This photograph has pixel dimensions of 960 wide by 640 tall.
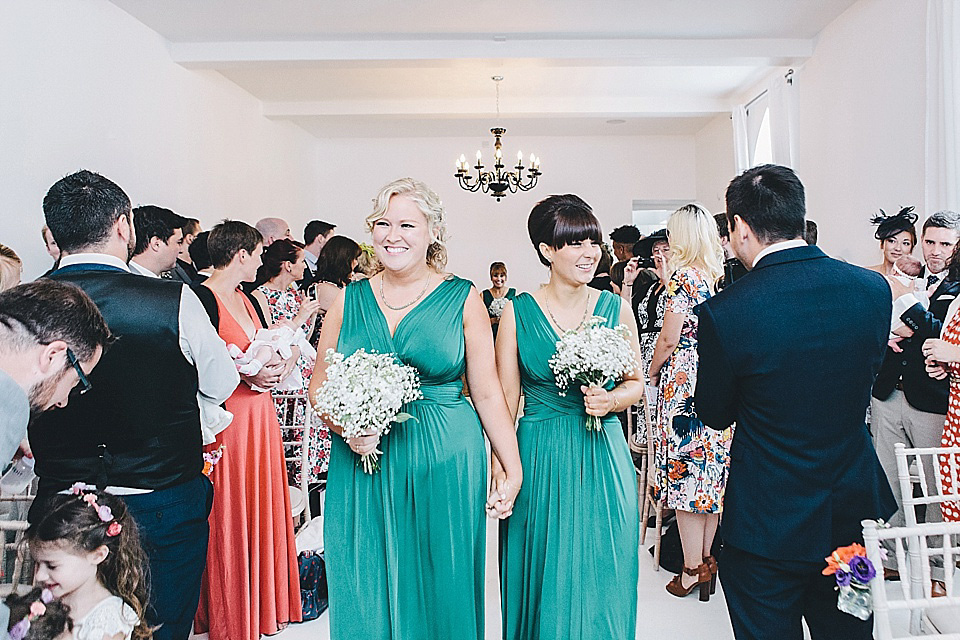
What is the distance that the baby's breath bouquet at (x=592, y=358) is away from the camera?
2355 mm

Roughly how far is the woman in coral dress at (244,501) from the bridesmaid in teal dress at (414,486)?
40.9 inches

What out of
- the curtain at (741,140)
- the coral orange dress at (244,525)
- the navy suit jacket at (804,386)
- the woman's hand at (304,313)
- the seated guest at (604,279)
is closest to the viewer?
the navy suit jacket at (804,386)

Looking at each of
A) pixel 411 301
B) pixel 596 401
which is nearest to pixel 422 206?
pixel 411 301

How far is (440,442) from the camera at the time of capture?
2338mm

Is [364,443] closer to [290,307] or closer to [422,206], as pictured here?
[422,206]

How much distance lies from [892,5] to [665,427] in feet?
12.6

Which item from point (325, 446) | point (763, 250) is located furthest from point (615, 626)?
point (325, 446)

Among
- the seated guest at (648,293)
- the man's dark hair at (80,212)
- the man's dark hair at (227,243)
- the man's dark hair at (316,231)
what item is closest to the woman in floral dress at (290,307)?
the man's dark hair at (227,243)

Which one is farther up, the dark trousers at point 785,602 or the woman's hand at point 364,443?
the woman's hand at point 364,443

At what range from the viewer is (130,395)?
2.09 metres

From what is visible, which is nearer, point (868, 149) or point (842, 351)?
point (842, 351)

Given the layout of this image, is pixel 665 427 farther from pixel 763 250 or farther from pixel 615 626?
pixel 763 250

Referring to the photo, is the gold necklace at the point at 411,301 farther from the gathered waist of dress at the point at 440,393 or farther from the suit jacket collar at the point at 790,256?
the suit jacket collar at the point at 790,256

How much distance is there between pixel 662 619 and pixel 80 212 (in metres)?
3.07
